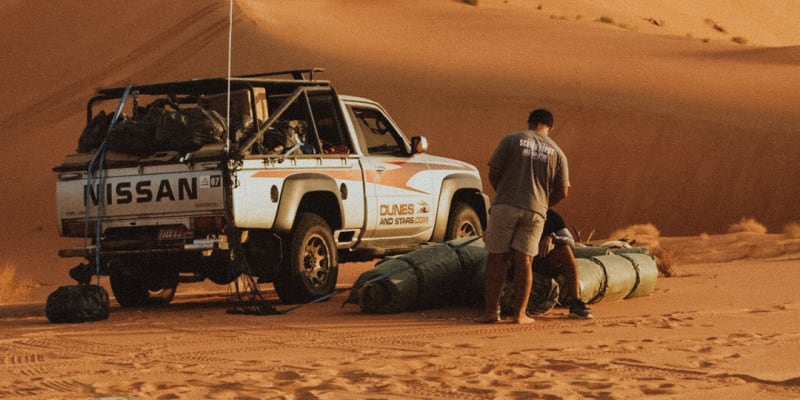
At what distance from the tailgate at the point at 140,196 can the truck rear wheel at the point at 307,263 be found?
1098 mm

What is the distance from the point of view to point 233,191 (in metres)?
12.8

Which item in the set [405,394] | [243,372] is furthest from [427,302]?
[405,394]

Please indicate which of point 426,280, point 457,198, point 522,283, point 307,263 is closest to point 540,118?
point 522,283

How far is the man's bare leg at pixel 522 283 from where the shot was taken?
37.4 ft

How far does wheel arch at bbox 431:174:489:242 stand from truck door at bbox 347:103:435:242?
0.13 meters

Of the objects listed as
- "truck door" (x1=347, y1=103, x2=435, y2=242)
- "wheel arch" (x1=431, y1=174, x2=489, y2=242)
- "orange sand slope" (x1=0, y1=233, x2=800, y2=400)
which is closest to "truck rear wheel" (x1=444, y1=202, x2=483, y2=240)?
"wheel arch" (x1=431, y1=174, x2=489, y2=242)

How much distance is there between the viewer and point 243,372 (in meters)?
8.81

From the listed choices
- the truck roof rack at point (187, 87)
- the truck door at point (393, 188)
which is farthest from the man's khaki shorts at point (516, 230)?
the truck roof rack at point (187, 87)

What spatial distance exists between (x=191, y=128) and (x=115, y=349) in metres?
3.31

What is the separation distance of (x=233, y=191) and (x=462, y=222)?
4.04 meters

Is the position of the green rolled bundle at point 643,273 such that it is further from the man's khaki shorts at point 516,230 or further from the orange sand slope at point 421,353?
the man's khaki shorts at point 516,230

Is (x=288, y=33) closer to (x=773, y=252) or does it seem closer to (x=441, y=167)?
(x=773, y=252)

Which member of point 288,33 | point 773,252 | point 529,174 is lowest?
point 773,252

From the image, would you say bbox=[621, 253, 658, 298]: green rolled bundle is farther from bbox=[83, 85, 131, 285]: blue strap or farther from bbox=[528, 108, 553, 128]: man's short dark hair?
bbox=[83, 85, 131, 285]: blue strap
